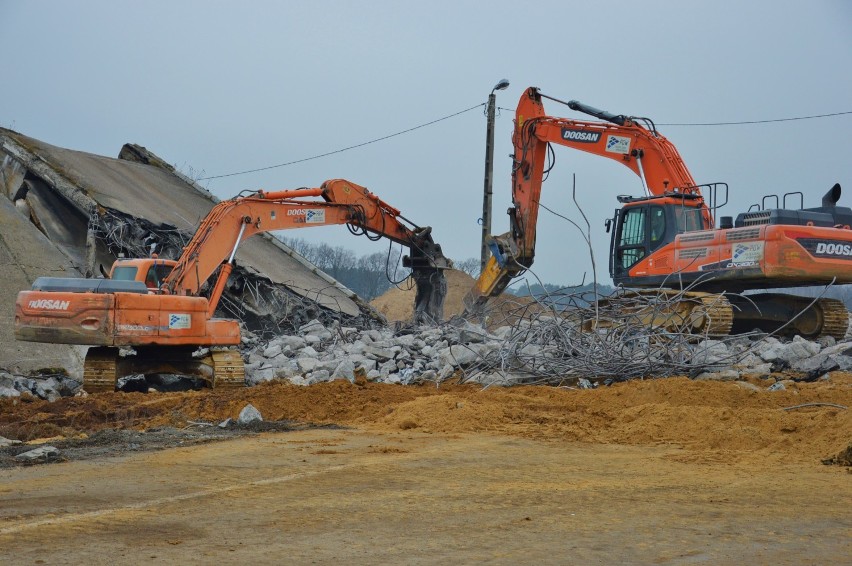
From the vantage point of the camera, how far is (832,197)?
16844mm

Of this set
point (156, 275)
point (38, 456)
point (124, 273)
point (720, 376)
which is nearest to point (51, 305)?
point (124, 273)

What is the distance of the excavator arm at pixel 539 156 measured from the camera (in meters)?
18.2

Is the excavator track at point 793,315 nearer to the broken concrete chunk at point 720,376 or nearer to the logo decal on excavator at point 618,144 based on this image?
the logo decal on excavator at point 618,144

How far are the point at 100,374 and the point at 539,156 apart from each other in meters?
9.86

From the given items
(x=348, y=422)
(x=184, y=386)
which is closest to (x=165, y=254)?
(x=184, y=386)

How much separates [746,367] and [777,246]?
8.12ft

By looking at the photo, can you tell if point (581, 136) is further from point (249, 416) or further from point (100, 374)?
point (249, 416)

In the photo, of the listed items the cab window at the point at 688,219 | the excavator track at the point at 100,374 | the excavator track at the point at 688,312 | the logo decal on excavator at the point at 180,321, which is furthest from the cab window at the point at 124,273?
the cab window at the point at 688,219

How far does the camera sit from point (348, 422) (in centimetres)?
1061

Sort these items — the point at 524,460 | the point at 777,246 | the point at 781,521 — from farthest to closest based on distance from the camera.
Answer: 1. the point at 777,246
2. the point at 524,460
3. the point at 781,521

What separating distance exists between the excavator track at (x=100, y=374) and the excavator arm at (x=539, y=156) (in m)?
6.76

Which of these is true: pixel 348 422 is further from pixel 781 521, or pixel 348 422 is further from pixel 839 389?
pixel 781 521

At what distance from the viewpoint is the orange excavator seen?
13.2 metres

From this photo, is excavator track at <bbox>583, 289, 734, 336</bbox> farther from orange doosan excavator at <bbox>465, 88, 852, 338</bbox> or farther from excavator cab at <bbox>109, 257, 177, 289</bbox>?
excavator cab at <bbox>109, 257, 177, 289</bbox>
